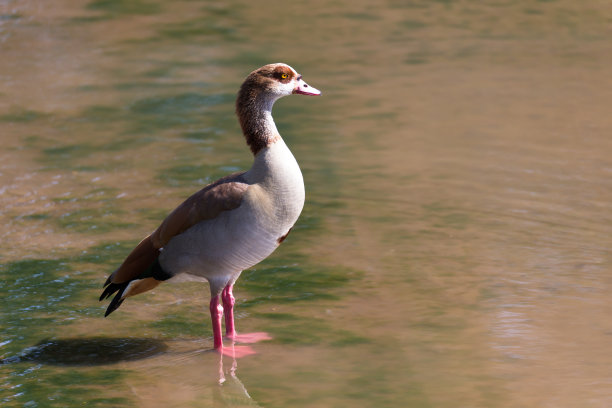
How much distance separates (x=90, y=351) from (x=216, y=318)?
0.95 meters

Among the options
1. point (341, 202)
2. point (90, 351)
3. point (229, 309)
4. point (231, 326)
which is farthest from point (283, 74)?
point (341, 202)

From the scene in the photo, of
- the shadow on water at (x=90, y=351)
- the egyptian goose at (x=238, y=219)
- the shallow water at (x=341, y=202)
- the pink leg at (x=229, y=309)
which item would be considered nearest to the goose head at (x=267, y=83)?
the egyptian goose at (x=238, y=219)

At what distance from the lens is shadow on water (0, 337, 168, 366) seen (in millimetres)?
6371

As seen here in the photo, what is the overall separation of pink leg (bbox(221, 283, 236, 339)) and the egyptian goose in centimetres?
6

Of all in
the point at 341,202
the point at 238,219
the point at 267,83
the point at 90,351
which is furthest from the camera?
the point at 341,202

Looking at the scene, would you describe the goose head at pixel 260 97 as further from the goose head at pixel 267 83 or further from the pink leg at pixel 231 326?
the pink leg at pixel 231 326

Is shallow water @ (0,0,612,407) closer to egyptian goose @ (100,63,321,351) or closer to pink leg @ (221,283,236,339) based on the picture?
pink leg @ (221,283,236,339)

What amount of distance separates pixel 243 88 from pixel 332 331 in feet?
6.01

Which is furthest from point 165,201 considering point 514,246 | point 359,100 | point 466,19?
point 466,19

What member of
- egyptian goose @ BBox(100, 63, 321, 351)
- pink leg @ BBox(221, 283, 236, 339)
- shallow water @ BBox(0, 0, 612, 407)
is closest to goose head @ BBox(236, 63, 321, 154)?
egyptian goose @ BBox(100, 63, 321, 351)

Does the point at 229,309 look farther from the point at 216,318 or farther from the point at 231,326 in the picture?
the point at 216,318

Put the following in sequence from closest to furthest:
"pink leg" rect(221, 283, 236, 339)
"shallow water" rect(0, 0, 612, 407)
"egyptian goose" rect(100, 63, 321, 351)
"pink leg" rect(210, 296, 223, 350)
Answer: "egyptian goose" rect(100, 63, 321, 351) → "shallow water" rect(0, 0, 612, 407) → "pink leg" rect(210, 296, 223, 350) → "pink leg" rect(221, 283, 236, 339)

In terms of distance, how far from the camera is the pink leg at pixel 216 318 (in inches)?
247

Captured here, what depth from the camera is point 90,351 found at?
6.50m
